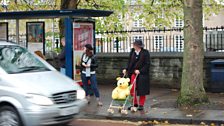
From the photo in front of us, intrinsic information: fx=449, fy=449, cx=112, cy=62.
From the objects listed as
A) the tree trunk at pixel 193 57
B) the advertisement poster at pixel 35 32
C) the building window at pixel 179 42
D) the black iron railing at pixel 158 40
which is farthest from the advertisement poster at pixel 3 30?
the tree trunk at pixel 193 57

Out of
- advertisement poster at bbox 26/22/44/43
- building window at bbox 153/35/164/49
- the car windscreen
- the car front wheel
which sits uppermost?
advertisement poster at bbox 26/22/44/43

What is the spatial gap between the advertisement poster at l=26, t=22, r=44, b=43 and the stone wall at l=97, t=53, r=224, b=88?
369 centimetres

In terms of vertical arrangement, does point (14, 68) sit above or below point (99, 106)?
above

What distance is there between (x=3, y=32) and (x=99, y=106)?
196 inches

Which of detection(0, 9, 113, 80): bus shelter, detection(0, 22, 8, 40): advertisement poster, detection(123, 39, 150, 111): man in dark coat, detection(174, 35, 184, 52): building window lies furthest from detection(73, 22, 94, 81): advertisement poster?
detection(174, 35, 184, 52): building window

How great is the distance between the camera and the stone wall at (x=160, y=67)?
15320 millimetres

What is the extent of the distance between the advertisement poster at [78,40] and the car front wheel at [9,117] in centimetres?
459

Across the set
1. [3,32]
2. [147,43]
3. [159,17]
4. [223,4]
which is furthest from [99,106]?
[223,4]

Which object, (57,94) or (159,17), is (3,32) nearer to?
(57,94)

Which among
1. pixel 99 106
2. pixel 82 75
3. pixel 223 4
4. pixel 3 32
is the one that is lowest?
pixel 99 106

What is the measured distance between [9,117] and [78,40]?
5060 mm

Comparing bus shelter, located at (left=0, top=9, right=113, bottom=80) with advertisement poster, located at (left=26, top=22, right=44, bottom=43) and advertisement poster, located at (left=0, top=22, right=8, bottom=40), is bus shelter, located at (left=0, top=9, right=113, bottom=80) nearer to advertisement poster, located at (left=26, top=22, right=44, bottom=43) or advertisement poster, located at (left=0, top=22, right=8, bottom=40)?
advertisement poster, located at (left=26, top=22, right=44, bottom=43)

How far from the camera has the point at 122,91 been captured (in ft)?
35.3

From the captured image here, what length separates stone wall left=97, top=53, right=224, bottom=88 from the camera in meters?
15.3
